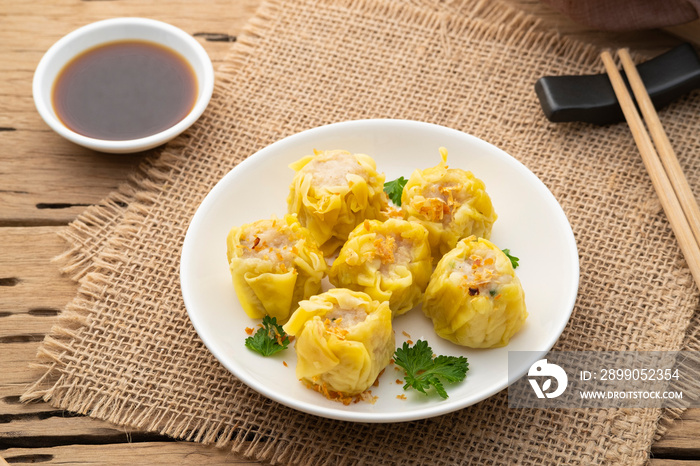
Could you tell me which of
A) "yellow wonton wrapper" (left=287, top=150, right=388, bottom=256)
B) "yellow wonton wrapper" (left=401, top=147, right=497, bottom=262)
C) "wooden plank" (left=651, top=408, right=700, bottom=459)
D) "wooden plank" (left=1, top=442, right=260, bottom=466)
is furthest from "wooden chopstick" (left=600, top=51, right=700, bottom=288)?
"wooden plank" (left=1, top=442, right=260, bottom=466)

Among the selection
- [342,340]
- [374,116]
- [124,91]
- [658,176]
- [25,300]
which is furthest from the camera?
[374,116]

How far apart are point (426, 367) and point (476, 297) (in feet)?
1.12

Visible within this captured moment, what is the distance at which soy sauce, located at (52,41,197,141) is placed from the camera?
375cm

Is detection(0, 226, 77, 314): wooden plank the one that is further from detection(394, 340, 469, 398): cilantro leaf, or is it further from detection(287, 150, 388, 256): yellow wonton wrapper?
detection(394, 340, 469, 398): cilantro leaf

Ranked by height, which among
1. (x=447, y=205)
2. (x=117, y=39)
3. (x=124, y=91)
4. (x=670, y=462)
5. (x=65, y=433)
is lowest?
(x=65, y=433)

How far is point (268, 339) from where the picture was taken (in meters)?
2.89

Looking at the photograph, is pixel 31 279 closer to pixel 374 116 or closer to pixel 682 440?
pixel 374 116

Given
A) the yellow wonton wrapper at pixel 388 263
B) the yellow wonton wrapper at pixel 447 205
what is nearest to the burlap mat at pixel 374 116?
the yellow wonton wrapper at pixel 388 263

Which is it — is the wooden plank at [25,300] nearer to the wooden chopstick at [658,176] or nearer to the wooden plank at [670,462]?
the wooden plank at [670,462]

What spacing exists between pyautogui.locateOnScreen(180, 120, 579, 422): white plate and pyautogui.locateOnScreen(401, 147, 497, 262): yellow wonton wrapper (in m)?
0.25

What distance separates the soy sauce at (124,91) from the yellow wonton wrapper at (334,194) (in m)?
0.98

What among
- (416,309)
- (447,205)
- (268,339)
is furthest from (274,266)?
(447,205)

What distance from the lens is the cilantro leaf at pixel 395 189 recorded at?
3.38 m

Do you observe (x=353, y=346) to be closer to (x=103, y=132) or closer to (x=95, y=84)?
(x=103, y=132)
